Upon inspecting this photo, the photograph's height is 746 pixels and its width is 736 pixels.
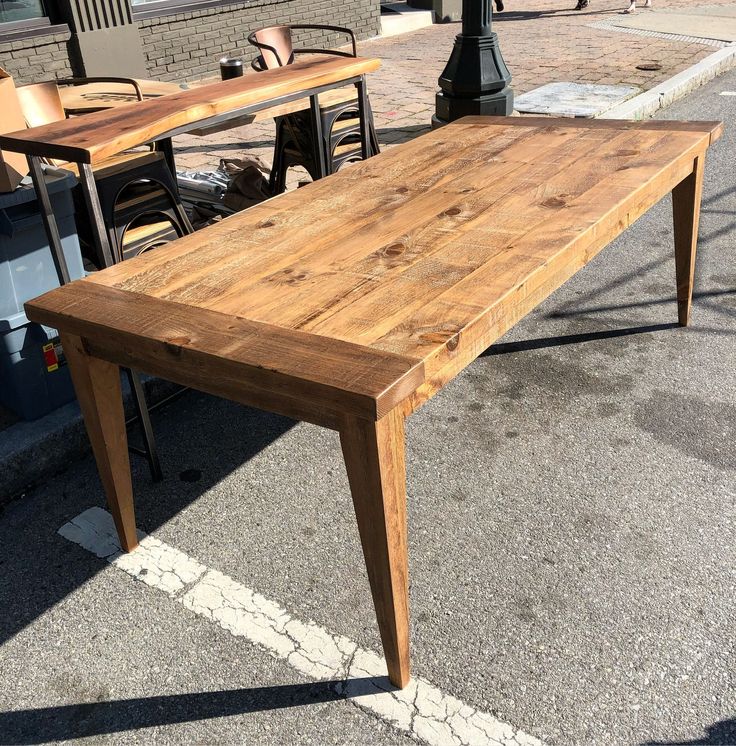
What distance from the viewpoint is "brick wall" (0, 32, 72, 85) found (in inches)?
292

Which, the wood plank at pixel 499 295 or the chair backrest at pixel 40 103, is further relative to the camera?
the chair backrest at pixel 40 103

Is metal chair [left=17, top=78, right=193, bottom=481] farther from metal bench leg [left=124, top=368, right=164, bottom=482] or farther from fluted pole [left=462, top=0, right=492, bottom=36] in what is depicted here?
fluted pole [left=462, top=0, right=492, bottom=36]

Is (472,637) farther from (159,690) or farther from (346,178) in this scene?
(346,178)

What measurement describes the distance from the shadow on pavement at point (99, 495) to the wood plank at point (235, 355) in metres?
0.78

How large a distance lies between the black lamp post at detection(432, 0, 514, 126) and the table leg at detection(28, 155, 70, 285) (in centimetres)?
403

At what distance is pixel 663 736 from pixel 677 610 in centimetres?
41

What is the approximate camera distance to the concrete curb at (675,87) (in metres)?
6.96

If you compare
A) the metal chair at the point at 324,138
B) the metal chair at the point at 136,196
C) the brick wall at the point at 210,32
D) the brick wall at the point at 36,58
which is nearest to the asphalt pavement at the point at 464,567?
the metal chair at the point at 136,196

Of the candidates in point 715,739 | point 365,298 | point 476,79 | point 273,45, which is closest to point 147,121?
point 365,298

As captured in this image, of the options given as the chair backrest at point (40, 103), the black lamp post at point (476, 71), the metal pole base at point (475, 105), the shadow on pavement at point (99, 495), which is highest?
the chair backrest at point (40, 103)

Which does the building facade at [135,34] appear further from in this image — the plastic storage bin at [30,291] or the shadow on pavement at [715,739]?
the shadow on pavement at [715,739]

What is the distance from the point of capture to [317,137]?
3.92 metres

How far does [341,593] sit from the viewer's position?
90.7 inches

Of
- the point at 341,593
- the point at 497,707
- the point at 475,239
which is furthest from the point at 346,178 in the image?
the point at 497,707
